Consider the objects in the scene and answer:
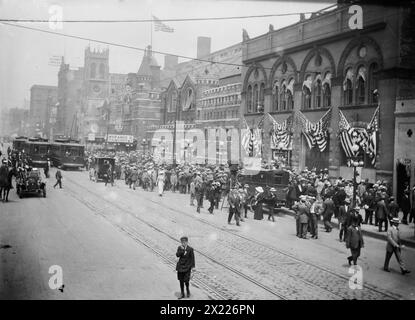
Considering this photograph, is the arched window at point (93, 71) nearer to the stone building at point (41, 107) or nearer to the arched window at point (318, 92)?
the stone building at point (41, 107)

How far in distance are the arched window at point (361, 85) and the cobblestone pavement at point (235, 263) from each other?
15319mm

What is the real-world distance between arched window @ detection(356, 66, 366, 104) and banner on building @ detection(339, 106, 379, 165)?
5.34ft

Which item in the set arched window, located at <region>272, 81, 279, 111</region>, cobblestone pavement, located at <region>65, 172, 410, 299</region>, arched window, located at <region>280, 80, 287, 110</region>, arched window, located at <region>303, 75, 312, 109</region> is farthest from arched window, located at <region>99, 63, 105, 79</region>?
cobblestone pavement, located at <region>65, 172, 410, 299</region>

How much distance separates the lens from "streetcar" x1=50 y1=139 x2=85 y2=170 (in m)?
48.7

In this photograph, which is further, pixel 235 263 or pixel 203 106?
pixel 203 106

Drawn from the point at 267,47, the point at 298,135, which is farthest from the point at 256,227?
the point at 267,47

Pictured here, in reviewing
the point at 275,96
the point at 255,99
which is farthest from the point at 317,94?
the point at 255,99

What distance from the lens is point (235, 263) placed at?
12.6 metres

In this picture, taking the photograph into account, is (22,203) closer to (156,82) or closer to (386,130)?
(386,130)

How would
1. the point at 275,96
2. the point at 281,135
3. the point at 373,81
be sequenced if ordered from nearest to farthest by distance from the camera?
the point at 373,81, the point at 281,135, the point at 275,96

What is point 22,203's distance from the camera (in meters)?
22.3

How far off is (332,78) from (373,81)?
418 cm

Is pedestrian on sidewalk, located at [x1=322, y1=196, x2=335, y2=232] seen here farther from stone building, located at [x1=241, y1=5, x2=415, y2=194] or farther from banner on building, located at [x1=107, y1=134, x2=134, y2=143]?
banner on building, located at [x1=107, y1=134, x2=134, y2=143]

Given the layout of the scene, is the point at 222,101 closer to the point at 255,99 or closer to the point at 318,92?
the point at 255,99
